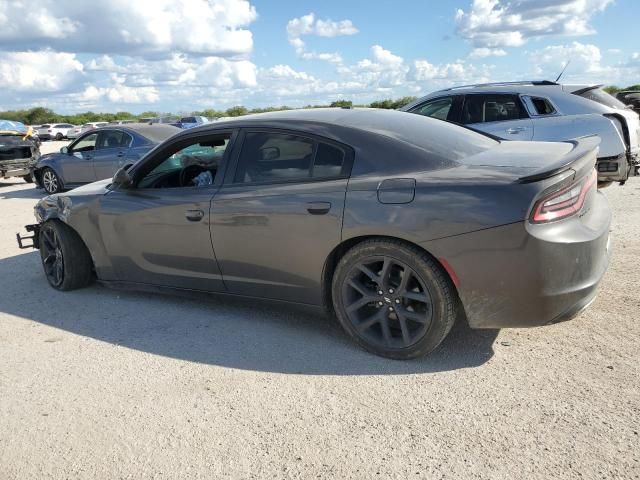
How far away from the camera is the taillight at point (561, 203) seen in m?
2.99

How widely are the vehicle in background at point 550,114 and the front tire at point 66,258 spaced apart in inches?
203

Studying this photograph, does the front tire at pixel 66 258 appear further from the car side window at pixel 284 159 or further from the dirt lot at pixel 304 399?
the car side window at pixel 284 159

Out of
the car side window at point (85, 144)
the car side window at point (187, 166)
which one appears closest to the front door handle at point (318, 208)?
the car side window at point (187, 166)

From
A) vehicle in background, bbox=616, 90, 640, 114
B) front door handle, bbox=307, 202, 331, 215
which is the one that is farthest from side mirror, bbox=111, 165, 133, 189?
vehicle in background, bbox=616, 90, 640, 114

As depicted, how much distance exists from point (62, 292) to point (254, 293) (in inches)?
89.3

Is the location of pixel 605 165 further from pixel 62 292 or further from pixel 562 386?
pixel 62 292

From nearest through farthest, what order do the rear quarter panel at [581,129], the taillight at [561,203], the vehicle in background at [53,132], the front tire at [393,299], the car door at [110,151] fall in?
the taillight at [561,203]
the front tire at [393,299]
the rear quarter panel at [581,129]
the car door at [110,151]
the vehicle in background at [53,132]

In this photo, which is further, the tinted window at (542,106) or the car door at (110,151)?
the car door at (110,151)

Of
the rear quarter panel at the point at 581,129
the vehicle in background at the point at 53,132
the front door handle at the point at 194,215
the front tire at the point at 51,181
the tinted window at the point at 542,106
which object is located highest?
the tinted window at the point at 542,106

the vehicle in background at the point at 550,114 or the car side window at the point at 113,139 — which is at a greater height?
the vehicle in background at the point at 550,114

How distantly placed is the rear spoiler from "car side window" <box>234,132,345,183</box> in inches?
Result: 46.4

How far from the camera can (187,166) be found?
15.8 ft

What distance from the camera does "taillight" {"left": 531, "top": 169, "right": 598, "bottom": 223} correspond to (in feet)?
9.81

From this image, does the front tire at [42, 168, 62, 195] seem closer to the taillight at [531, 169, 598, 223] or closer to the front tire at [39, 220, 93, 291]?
the front tire at [39, 220, 93, 291]
